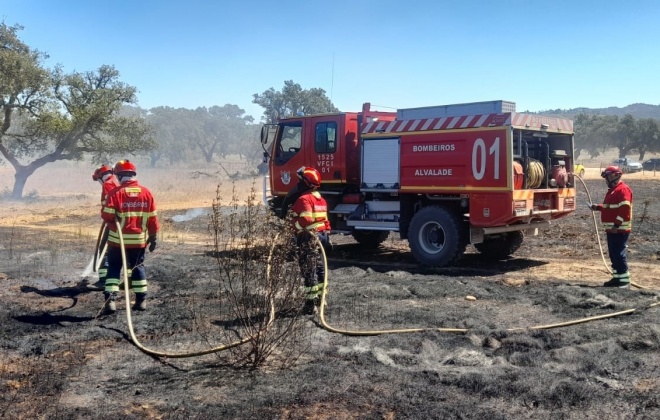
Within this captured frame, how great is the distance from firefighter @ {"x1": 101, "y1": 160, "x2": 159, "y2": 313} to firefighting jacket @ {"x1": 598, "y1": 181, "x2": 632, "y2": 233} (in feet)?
19.7

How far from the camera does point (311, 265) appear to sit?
6.25 meters

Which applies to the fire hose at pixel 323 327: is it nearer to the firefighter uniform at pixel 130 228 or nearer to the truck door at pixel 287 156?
the firefighter uniform at pixel 130 228

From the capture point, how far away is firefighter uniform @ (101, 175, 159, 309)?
7197mm

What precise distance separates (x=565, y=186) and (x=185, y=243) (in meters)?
8.05

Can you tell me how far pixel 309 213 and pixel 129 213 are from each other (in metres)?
2.14

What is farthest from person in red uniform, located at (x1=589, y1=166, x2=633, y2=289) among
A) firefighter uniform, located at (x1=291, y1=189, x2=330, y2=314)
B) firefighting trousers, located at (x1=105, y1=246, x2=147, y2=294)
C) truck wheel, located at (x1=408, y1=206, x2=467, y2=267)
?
firefighting trousers, located at (x1=105, y1=246, x2=147, y2=294)

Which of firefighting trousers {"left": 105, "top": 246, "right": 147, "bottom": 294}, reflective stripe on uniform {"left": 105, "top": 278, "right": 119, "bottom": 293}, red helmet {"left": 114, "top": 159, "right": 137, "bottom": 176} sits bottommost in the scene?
reflective stripe on uniform {"left": 105, "top": 278, "right": 119, "bottom": 293}

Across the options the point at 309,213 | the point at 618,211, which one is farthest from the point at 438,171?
the point at 309,213

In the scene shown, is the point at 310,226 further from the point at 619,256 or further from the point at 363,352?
the point at 619,256

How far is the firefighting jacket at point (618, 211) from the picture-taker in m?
8.44

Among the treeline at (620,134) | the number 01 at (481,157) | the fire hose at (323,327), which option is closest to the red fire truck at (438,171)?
the number 01 at (481,157)

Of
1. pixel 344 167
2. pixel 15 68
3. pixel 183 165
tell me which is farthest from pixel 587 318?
pixel 183 165

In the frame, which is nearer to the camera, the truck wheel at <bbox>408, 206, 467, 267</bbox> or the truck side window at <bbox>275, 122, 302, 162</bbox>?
the truck wheel at <bbox>408, 206, 467, 267</bbox>

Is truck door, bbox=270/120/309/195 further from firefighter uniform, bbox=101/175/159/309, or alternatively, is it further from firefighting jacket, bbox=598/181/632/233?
firefighting jacket, bbox=598/181/632/233
